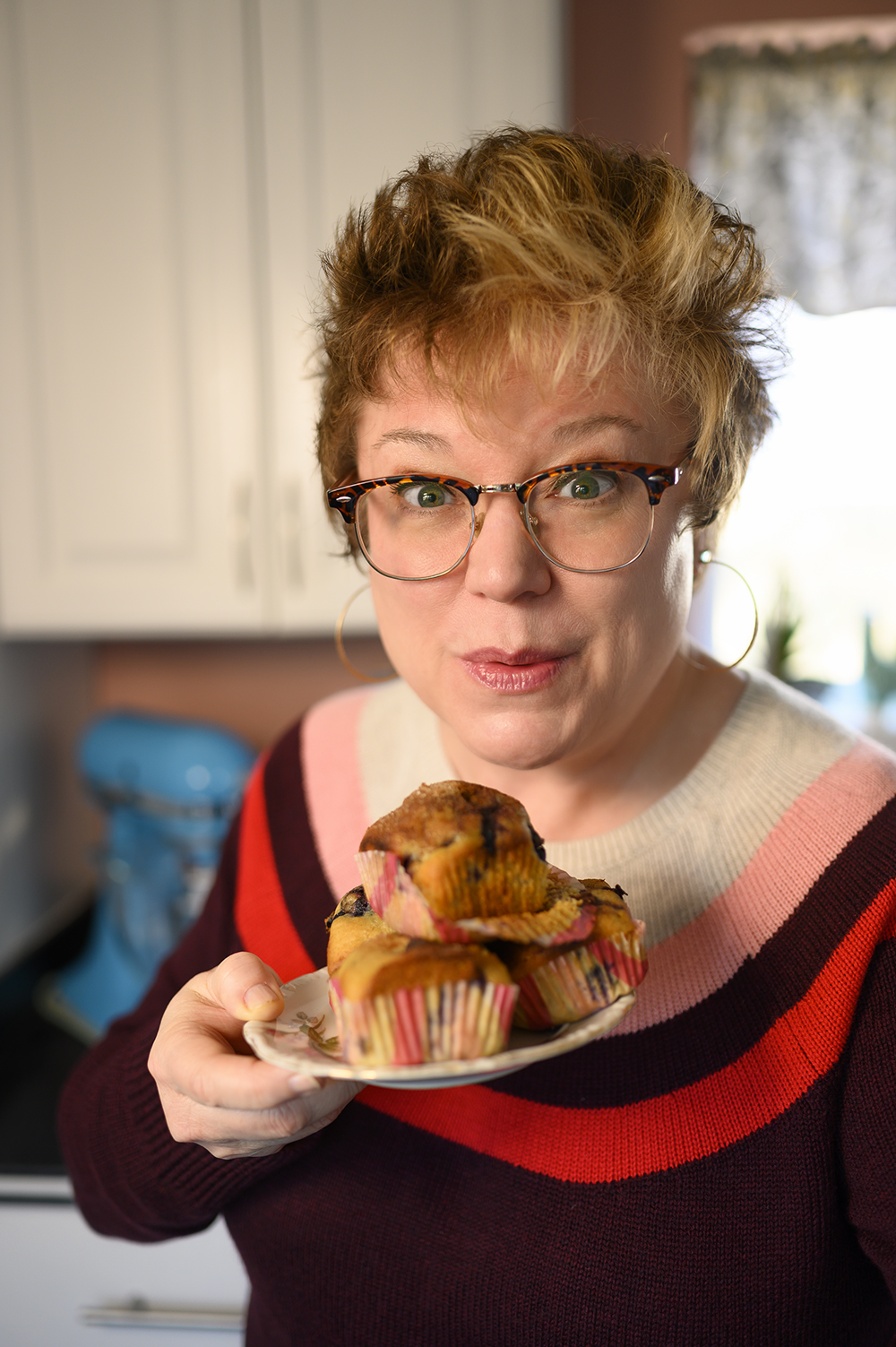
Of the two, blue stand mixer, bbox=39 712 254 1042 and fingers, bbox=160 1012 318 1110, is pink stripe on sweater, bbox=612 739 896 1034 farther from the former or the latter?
blue stand mixer, bbox=39 712 254 1042

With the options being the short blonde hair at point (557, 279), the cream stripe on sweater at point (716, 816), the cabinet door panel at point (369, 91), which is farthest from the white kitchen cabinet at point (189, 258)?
the cream stripe on sweater at point (716, 816)

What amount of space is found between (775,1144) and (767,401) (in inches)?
23.4

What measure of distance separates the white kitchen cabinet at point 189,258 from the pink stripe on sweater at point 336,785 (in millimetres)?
605

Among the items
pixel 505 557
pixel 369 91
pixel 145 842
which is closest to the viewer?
pixel 505 557

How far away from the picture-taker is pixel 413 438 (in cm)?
77

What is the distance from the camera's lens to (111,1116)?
94 centimetres

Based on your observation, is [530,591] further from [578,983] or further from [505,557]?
[578,983]

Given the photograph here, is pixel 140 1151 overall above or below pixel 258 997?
below

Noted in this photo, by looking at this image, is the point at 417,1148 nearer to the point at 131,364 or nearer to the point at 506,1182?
the point at 506,1182

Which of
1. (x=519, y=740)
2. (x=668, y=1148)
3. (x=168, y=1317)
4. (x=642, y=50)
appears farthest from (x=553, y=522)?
(x=642, y=50)

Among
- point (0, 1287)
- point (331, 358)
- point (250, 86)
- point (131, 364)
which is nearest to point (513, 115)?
point (250, 86)

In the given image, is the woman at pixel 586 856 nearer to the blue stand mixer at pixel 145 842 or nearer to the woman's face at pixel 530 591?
the woman's face at pixel 530 591

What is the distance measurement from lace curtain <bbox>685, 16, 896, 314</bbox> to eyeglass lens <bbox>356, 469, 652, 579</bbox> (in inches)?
66.4

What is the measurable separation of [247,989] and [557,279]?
1.66ft
